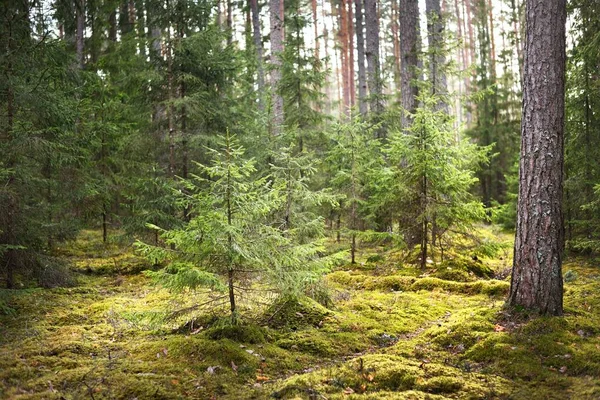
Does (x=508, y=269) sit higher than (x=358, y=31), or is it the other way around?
(x=358, y=31)

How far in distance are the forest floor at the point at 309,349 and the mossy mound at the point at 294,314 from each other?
2 centimetres

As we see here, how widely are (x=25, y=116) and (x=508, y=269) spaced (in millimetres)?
10983

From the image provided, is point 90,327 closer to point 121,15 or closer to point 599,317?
point 599,317

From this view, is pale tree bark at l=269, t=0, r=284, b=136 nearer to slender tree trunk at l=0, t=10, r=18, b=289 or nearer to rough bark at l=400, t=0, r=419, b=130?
rough bark at l=400, t=0, r=419, b=130

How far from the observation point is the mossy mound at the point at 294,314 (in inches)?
245

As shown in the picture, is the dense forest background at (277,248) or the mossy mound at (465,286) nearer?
the dense forest background at (277,248)

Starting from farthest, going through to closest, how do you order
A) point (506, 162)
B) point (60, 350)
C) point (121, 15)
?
point (506, 162) < point (121, 15) < point (60, 350)

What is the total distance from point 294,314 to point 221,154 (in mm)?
2709

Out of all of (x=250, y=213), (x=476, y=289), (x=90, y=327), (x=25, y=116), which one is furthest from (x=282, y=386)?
(x=25, y=116)

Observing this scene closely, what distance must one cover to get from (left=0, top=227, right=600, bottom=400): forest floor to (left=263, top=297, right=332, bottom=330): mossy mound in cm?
2

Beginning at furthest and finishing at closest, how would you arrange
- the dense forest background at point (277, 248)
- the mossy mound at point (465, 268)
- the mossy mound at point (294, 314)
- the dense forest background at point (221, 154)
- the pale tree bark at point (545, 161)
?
the mossy mound at point (465, 268)
the mossy mound at point (294, 314)
the pale tree bark at point (545, 161)
the dense forest background at point (221, 154)
the dense forest background at point (277, 248)

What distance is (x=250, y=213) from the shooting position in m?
5.52

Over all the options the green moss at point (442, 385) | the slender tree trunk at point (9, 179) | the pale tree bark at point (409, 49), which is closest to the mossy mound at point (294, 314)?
the green moss at point (442, 385)

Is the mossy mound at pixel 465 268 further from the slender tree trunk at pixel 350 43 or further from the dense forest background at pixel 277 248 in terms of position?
the slender tree trunk at pixel 350 43
